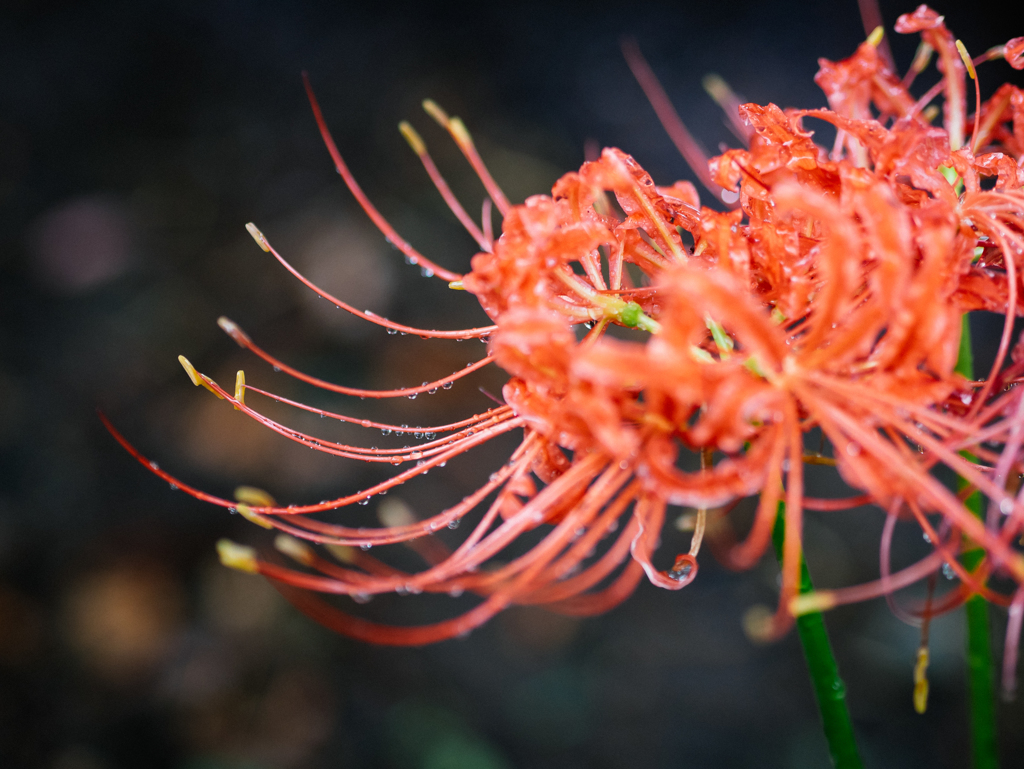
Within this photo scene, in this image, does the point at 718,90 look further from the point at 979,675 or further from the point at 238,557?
the point at 238,557

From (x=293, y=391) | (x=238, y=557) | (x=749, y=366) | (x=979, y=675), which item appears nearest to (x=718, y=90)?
(x=749, y=366)

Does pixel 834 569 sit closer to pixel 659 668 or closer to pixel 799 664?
pixel 799 664

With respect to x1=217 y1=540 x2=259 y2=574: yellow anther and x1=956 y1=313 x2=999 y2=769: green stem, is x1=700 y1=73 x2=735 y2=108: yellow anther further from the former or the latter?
x1=217 y1=540 x2=259 y2=574: yellow anther

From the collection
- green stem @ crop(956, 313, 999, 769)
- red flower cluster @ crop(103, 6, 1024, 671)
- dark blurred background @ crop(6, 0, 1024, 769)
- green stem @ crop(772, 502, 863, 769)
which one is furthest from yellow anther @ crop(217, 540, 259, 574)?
dark blurred background @ crop(6, 0, 1024, 769)

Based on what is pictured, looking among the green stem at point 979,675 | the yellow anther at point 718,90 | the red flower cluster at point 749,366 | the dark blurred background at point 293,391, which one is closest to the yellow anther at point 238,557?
the red flower cluster at point 749,366

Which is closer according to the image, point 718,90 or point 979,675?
point 979,675

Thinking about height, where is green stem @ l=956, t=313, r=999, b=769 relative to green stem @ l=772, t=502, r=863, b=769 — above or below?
above
